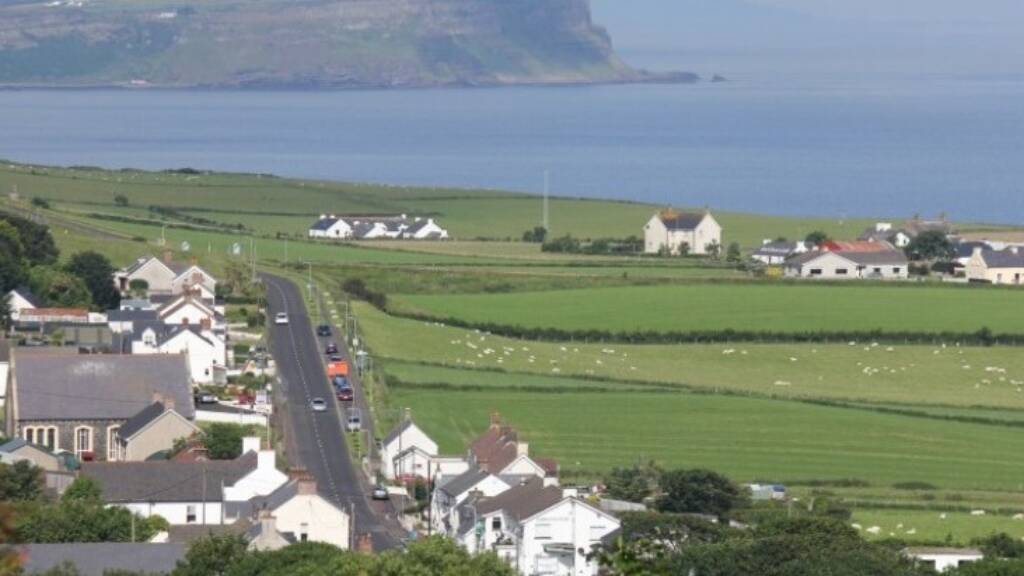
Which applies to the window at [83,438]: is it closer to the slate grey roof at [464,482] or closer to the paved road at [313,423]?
the paved road at [313,423]

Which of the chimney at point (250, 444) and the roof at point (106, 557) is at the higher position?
the chimney at point (250, 444)

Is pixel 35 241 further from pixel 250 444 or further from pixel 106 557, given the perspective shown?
pixel 106 557

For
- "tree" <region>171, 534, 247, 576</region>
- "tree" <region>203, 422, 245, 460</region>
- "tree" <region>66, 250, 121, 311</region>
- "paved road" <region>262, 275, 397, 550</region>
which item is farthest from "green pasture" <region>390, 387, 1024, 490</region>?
"tree" <region>66, 250, 121, 311</region>

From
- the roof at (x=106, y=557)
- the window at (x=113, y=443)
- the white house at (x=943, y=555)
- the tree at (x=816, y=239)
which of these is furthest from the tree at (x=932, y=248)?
the roof at (x=106, y=557)

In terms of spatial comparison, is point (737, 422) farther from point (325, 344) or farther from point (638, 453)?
point (325, 344)

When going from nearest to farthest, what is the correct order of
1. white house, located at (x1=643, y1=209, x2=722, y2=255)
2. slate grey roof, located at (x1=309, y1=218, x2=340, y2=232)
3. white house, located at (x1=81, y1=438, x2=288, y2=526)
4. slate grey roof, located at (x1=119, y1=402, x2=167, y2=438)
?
1. white house, located at (x1=81, y1=438, x2=288, y2=526)
2. slate grey roof, located at (x1=119, y1=402, x2=167, y2=438)
3. white house, located at (x1=643, y1=209, x2=722, y2=255)
4. slate grey roof, located at (x1=309, y1=218, x2=340, y2=232)

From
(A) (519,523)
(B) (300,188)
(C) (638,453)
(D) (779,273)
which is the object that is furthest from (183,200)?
(A) (519,523)

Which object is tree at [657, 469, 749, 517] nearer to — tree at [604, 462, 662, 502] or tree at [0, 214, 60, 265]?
tree at [604, 462, 662, 502]
